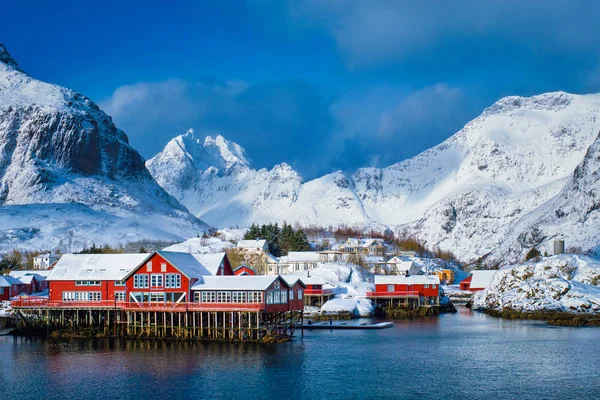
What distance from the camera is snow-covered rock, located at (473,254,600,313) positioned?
104188 millimetres

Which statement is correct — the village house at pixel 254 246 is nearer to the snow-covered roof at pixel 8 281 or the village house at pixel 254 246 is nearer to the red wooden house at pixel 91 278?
the snow-covered roof at pixel 8 281

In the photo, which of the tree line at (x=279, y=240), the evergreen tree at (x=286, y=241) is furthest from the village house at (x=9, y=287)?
the evergreen tree at (x=286, y=241)

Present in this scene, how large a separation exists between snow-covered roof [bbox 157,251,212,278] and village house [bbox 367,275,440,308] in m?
43.7

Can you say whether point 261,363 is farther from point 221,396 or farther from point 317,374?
point 221,396

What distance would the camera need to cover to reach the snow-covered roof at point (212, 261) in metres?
84.2

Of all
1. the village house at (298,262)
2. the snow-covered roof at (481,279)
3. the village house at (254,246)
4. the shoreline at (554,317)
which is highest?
the village house at (254,246)

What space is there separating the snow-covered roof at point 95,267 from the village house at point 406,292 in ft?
150

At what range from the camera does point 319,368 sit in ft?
195

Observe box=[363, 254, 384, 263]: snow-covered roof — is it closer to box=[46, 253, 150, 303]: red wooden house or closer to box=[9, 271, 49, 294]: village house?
box=[9, 271, 49, 294]: village house

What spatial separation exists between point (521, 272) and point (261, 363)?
69254mm

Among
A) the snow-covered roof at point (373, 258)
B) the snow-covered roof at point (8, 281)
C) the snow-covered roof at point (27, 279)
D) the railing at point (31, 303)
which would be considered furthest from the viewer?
the snow-covered roof at point (373, 258)

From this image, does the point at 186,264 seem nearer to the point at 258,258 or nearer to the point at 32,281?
the point at 32,281

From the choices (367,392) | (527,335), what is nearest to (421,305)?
(527,335)

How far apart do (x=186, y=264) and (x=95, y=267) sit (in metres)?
12.4
